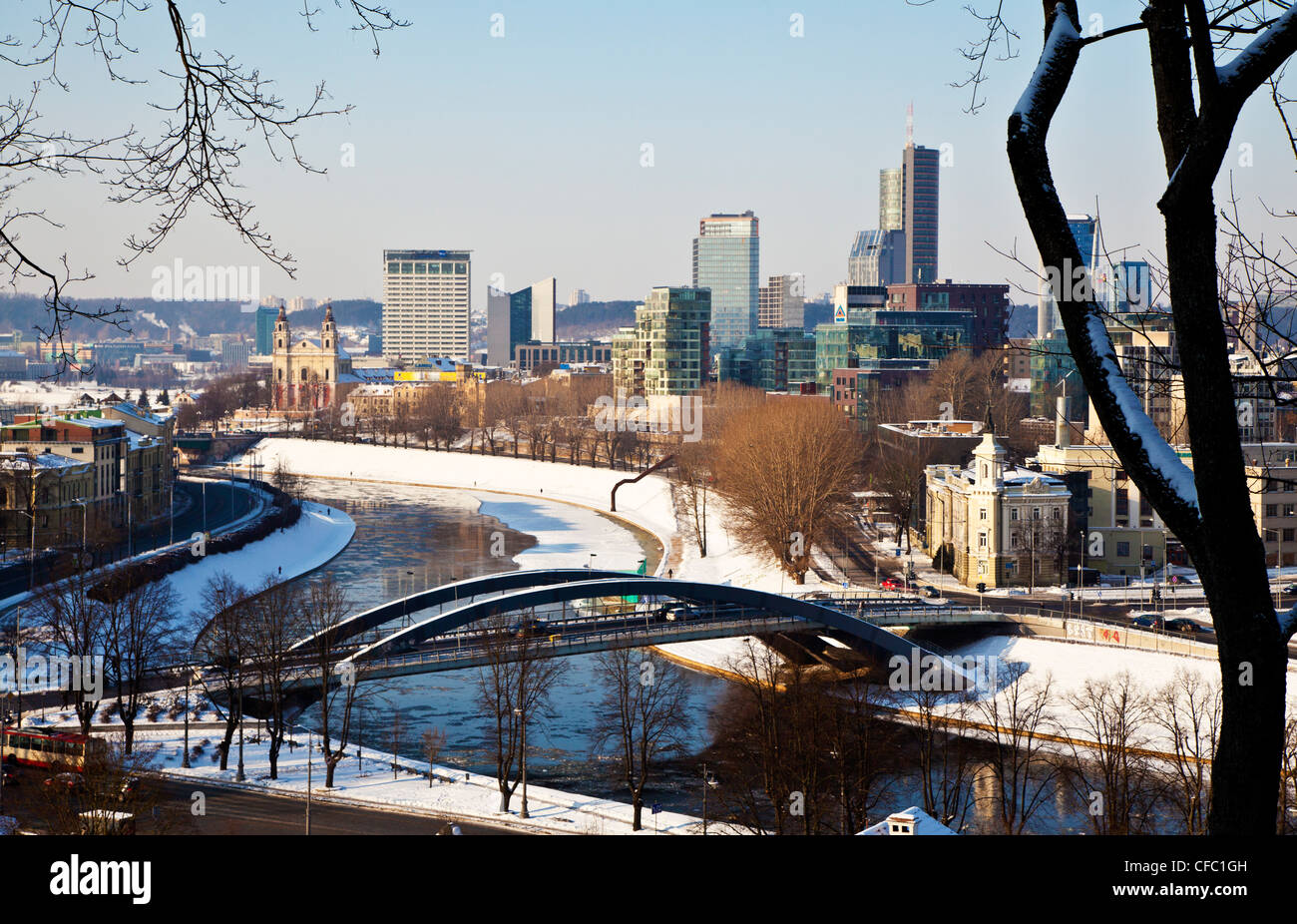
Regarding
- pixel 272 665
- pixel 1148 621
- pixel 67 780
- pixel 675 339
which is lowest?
pixel 1148 621

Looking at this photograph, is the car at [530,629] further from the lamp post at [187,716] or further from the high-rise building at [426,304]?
the high-rise building at [426,304]

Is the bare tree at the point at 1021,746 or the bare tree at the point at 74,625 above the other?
the bare tree at the point at 74,625

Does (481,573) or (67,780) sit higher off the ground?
(67,780)

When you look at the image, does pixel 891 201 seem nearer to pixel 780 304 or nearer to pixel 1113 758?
pixel 780 304

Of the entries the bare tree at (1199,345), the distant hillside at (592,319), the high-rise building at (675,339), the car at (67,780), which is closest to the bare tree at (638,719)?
the car at (67,780)

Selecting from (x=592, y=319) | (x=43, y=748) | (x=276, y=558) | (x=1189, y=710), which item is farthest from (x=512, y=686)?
(x=592, y=319)
